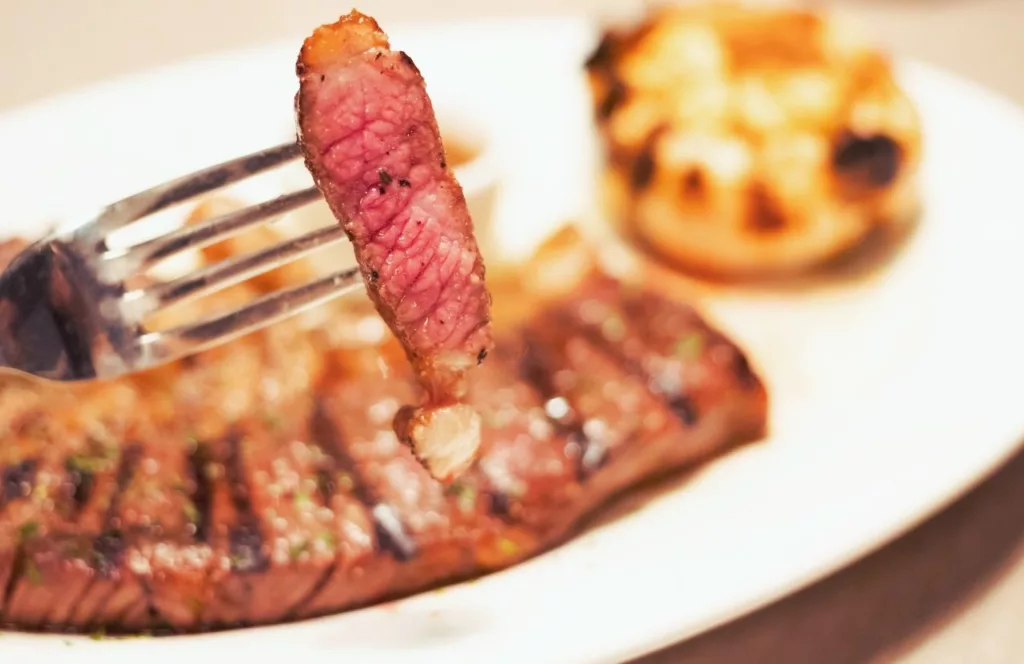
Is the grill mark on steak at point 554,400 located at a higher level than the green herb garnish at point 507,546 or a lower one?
higher

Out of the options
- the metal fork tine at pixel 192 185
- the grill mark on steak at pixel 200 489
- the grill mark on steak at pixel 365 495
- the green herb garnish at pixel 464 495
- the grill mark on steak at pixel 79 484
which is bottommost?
the green herb garnish at pixel 464 495

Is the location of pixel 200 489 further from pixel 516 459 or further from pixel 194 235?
pixel 516 459

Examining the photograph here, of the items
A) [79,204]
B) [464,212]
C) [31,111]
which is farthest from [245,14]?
[464,212]

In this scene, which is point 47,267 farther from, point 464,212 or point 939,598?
point 939,598

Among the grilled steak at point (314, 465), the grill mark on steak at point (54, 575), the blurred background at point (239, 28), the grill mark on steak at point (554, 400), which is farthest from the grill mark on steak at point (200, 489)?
the blurred background at point (239, 28)

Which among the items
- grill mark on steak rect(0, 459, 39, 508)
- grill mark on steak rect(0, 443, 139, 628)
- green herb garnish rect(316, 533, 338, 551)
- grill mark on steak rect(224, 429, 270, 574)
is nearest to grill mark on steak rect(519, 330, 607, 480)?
green herb garnish rect(316, 533, 338, 551)

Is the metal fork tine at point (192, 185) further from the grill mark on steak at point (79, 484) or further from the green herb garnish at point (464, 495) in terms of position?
the green herb garnish at point (464, 495)
